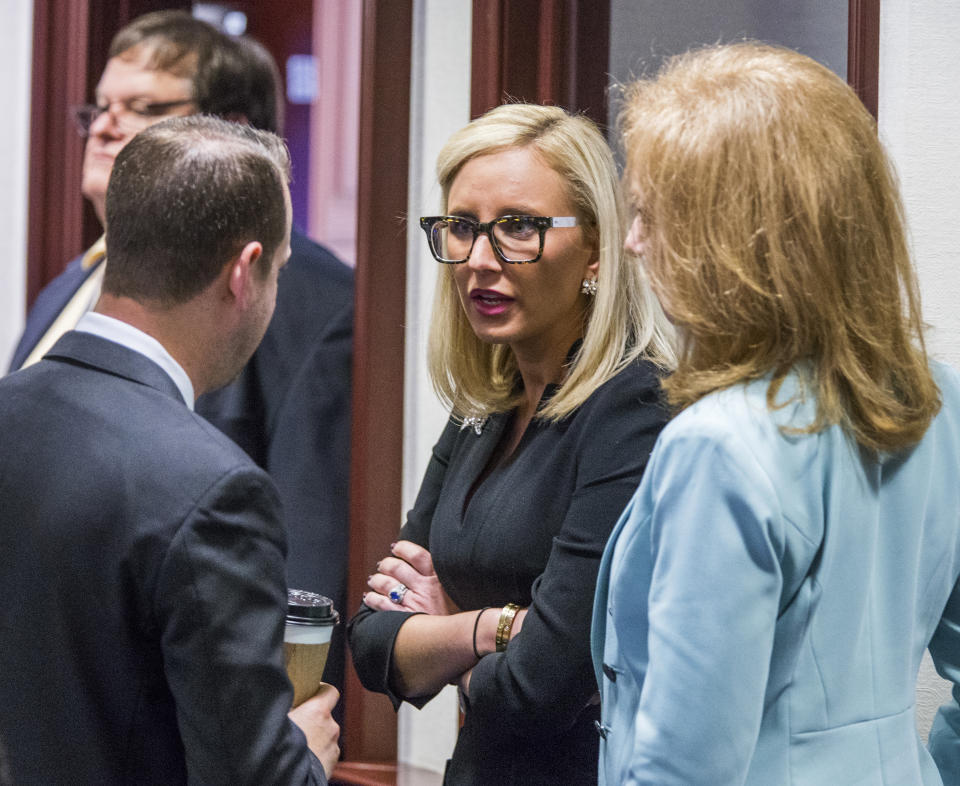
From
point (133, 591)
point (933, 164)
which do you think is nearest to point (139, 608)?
point (133, 591)

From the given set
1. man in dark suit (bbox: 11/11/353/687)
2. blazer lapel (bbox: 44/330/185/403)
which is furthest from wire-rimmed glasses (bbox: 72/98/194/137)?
blazer lapel (bbox: 44/330/185/403)

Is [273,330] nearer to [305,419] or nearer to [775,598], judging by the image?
[305,419]

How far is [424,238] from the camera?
265 cm

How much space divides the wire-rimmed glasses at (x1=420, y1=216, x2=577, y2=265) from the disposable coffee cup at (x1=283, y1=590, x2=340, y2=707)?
58cm

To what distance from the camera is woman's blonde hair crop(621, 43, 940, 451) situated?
1.12m

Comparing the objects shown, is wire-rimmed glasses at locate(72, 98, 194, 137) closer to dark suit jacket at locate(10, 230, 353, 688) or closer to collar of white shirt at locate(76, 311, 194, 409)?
dark suit jacket at locate(10, 230, 353, 688)

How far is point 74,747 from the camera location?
1.33 m

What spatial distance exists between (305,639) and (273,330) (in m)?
1.43

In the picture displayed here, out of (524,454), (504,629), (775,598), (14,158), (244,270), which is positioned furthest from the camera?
(14,158)

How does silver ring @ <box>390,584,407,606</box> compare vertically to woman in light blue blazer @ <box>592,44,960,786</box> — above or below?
below

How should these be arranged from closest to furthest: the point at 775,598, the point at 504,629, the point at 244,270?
the point at 775,598 → the point at 244,270 → the point at 504,629

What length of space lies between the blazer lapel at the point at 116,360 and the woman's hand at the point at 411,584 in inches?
22.6

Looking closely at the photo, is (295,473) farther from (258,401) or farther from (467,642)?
(467,642)

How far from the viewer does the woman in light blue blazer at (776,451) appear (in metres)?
1.08
